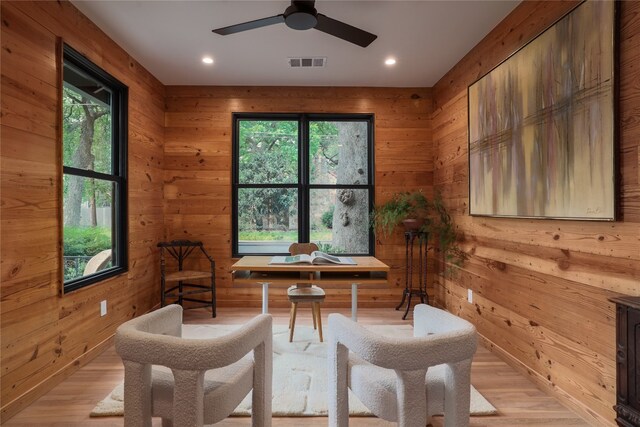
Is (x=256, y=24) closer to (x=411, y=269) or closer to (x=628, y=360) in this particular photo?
(x=628, y=360)

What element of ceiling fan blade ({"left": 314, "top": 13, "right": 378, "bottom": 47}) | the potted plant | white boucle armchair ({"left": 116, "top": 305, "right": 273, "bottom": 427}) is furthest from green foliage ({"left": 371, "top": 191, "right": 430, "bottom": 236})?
white boucle armchair ({"left": 116, "top": 305, "right": 273, "bottom": 427})

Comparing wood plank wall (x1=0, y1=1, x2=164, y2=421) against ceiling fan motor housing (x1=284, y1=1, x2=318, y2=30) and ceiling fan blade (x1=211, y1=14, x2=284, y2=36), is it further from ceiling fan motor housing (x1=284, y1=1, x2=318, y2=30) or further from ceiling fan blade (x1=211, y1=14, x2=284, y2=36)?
ceiling fan motor housing (x1=284, y1=1, x2=318, y2=30)

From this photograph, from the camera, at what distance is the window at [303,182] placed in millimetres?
4078

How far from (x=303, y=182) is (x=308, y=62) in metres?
1.34

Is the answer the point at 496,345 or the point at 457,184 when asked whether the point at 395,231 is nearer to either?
the point at 457,184

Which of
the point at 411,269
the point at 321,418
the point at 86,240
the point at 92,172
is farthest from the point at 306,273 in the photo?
the point at 92,172

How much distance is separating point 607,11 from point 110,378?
12.1ft

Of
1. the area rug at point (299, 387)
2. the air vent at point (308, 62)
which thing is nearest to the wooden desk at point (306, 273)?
the area rug at point (299, 387)

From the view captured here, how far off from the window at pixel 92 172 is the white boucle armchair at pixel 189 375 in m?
1.59

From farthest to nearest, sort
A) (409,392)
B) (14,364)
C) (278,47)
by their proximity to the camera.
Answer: (278,47), (14,364), (409,392)

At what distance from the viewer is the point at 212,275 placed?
11.9 feet

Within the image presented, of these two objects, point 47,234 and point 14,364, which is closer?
point 14,364

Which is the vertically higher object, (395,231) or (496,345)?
(395,231)

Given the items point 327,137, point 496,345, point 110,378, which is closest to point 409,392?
point 496,345
